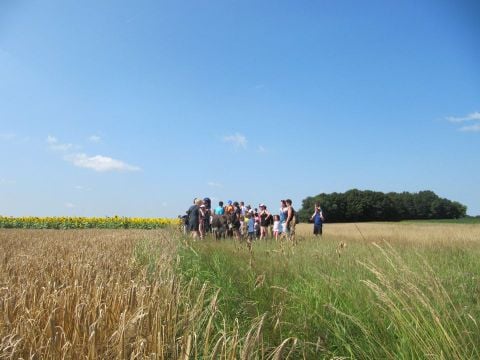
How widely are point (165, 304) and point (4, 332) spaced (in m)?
1.14

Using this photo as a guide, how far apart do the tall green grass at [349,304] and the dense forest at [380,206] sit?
64.9m

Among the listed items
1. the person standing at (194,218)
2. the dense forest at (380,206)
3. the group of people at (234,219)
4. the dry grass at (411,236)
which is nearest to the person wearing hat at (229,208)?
the group of people at (234,219)

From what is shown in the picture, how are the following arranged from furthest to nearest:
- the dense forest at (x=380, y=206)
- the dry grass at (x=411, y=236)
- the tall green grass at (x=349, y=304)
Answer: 1. the dense forest at (x=380, y=206)
2. the dry grass at (x=411, y=236)
3. the tall green grass at (x=349, y=304)

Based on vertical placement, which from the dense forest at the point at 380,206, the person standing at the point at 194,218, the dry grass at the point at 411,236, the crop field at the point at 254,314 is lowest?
the crop field at the point at 254,314

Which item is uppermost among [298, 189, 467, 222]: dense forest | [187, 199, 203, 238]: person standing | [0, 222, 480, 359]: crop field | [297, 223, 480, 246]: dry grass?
[298, 189, 467, 222]: dense forest

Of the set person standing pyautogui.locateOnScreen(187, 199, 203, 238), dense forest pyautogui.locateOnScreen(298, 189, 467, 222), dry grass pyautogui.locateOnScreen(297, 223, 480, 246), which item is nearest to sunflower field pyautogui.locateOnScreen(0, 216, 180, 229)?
dry grass pyautogui.locateOnScreen(297, 223, 480, 246)

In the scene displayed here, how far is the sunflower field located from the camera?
143 feet

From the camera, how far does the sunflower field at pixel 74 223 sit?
143 feet

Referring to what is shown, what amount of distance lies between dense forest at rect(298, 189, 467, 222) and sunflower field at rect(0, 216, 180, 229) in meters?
33.7

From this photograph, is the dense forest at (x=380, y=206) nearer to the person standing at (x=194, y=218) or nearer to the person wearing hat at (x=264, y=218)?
the person wearing hat at (x=264, y=218)

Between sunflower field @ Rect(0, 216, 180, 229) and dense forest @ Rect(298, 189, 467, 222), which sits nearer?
sunflower field @ Rect(0, 216, 180, 229)

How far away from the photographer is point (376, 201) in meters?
73.6

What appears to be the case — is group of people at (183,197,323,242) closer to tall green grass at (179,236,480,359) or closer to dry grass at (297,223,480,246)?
dry grass at (297,223,480,246)

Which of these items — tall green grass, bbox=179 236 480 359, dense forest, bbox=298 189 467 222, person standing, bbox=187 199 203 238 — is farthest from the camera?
dense forest, bbox=298 189 467 222
